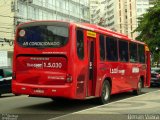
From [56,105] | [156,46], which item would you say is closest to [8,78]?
[56,105]

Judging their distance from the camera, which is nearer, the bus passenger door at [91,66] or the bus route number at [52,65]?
the bus route number at [52,65]

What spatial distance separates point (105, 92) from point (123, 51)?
3.00 meters

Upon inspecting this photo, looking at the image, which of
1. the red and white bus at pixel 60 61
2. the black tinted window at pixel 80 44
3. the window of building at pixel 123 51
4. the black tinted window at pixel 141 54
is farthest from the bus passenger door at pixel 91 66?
the black tinted window at pixel 141 54

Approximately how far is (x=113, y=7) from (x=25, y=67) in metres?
157

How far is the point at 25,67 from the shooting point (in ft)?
48.1

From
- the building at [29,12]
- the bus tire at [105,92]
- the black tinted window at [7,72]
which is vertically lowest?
the bus tire at [105,92]

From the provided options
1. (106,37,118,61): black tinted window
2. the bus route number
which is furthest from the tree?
the bus route number

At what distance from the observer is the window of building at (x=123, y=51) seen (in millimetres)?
18531

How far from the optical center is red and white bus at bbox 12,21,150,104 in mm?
14062

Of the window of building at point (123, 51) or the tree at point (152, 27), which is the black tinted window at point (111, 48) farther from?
the tree at point (152, 27)

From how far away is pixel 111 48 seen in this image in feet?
56.7

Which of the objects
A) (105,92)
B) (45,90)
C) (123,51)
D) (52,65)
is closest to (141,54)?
(123,51)

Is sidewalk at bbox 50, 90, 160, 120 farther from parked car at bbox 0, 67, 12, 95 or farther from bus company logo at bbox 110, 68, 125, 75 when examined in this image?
parked car at bbox 0, 67, 12, 95

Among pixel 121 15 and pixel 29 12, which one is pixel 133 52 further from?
pixel 121 15
